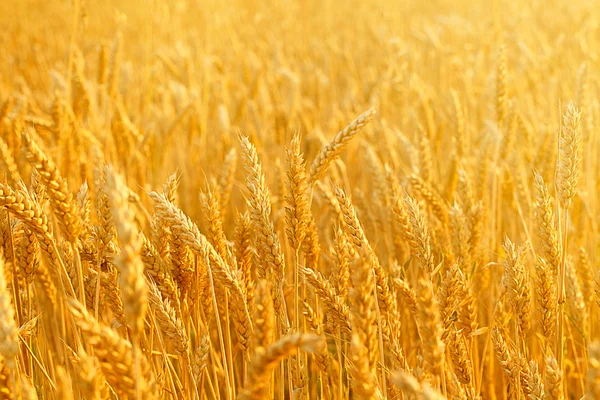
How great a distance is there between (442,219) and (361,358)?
0.93 m

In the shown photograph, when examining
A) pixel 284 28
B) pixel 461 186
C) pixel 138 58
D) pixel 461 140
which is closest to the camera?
pixel 461 186

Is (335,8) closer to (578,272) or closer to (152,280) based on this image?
(578,272)

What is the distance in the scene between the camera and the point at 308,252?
1.14 meters

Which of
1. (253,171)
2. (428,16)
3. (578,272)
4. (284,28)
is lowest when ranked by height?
(578,272)

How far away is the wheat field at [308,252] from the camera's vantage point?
2.56ft

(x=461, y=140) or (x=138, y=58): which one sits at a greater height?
(x=138, y=58)

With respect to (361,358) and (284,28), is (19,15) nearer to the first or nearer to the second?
(284,28)

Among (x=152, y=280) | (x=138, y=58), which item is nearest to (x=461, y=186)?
(x=152, y=280)

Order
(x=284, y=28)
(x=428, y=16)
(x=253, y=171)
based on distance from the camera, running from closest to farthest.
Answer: (x=253, y=171) → (x=284, y=28) → (x=428, y=16)

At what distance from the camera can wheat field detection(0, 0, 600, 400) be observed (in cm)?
78

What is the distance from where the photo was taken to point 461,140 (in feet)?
6.15

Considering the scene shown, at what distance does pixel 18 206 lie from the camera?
2.90 ft

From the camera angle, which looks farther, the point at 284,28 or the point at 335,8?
the point at 335,8

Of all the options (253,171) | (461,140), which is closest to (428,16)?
(461,140)
